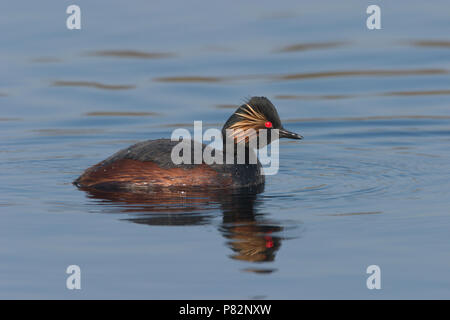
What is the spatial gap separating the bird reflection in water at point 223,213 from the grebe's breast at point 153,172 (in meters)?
0.10

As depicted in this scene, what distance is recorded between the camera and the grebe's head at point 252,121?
12.9 m

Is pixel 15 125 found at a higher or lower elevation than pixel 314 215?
higher

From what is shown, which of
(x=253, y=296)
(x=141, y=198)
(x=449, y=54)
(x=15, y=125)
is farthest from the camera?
(x=449, y=54)

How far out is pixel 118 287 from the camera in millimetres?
8562

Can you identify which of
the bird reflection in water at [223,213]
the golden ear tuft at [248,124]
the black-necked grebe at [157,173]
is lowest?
the bird reflection in water at [223,213]

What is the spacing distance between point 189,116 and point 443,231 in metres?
7.76

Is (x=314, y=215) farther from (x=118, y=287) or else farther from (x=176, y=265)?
(x=118, y=287)

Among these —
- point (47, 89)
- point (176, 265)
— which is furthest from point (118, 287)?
point (47, 89)

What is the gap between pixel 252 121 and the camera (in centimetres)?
1291

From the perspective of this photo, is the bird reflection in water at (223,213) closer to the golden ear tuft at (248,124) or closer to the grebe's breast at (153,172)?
the grebe's breast at (153,172)

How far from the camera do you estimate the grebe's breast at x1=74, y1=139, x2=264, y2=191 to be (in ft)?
39.4

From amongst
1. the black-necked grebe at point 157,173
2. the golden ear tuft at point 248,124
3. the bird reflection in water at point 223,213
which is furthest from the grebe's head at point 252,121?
the bird reflection in water at point 223,213

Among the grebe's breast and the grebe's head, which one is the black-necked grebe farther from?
the grebe's head

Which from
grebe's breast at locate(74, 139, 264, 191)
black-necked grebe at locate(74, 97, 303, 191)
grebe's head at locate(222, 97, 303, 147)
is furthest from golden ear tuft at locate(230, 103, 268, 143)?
grebe's breast at locate(74, 139, 264, 191)
